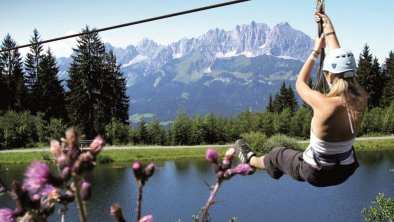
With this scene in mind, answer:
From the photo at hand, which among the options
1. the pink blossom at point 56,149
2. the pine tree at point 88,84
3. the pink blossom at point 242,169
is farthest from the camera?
the pine tree at point 88,84

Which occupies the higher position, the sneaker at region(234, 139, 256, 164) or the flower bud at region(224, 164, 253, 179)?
the flower bud at region(224, 164, 253, 179)

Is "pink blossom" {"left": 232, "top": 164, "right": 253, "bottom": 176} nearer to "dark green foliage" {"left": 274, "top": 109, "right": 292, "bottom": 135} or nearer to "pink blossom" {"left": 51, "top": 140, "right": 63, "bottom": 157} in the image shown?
"pink blossom" {"left": 51, "top": 140, "right": 63, "bottom": 157}

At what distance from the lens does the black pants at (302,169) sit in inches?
117

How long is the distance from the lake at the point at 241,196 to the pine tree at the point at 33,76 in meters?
17.6

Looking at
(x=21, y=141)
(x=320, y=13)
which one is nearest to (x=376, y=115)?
(x=21, y=141)

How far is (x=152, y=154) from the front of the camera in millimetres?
40844

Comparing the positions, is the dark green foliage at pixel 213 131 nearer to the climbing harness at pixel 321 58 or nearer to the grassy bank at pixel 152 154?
the grassy bank at pixel 152 154

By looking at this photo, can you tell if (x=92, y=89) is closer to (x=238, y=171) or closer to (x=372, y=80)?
(x=372, y=80)

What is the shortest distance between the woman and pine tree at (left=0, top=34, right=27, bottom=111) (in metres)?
47.0

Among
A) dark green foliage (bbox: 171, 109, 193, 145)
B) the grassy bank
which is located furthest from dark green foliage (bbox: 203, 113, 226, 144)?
the grassy bank

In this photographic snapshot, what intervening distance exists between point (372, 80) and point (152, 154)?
33.9 m

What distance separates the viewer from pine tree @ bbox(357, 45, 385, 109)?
2434 inches

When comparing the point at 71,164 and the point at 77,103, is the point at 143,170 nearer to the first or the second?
the point at 71,164

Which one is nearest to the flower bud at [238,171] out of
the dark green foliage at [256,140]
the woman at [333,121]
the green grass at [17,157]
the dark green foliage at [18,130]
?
the woman at [333,121]
